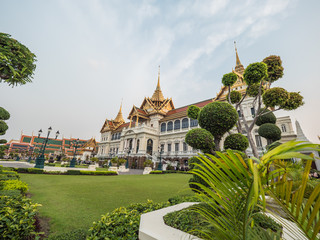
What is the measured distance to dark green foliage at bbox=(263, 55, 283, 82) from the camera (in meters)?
8.54

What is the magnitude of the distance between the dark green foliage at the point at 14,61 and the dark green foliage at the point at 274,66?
11.6 m

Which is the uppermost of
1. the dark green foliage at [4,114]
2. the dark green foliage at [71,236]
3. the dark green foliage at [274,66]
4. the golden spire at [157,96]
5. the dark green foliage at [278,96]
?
the golden spire at [157,96]

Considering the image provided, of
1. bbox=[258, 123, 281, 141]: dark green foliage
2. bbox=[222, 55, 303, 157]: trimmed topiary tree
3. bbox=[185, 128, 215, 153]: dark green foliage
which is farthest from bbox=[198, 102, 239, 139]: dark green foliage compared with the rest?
bbox=[258, 123, 281, 141]: dark green foliage

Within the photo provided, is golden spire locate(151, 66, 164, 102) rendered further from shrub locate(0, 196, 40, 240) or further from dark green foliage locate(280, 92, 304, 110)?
shrub locate(0, 196, 40, 240)

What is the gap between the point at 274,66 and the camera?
859cm

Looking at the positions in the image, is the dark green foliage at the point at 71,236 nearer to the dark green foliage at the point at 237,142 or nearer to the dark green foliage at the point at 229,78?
the dark green foliage at the point at 237,142

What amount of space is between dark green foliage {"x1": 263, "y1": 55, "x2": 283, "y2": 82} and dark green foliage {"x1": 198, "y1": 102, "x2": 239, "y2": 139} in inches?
190

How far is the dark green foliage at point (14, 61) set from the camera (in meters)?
4.92

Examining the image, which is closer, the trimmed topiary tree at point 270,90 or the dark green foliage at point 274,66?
the trimmed topiary tree at point 270,90

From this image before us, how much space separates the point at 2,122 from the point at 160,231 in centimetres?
1968

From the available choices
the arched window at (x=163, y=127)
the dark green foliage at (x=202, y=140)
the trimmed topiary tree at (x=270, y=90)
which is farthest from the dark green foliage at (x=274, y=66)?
the arched window at (x=163, y=127)

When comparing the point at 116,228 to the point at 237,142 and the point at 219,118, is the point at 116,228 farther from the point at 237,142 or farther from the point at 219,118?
the point at 237,142

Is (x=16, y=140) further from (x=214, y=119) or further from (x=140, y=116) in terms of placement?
(x=214, y=119)

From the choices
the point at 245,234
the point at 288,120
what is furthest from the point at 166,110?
the point at 245,234
